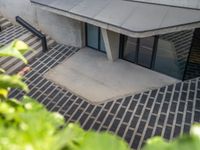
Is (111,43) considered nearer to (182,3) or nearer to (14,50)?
(182,3)

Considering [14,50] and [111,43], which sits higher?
[14,50]

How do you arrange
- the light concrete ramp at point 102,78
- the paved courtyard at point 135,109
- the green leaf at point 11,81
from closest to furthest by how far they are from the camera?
1. the green leaf at point 11,81
2. the paved courtyard at point 135,109
3. the light concrete ramp at point 102,78

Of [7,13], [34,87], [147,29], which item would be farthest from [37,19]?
[147,29]

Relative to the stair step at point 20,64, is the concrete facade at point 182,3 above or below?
above

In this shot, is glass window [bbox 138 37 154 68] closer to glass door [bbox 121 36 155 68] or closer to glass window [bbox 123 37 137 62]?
glass door [bbox 121 36 155 68]

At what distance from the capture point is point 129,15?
12.1 meters

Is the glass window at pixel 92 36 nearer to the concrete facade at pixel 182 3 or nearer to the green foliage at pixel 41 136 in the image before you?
the concrete facade at pixel 182 3

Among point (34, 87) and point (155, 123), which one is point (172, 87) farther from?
point (34, 87)

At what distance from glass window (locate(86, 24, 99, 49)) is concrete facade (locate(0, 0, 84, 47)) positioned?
48cm

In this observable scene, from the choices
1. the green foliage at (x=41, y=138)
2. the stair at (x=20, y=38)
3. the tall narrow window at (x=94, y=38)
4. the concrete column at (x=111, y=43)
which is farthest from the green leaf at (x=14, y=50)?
the tall narrow window at (x=94, y=38)

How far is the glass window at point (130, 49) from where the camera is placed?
1410 cm

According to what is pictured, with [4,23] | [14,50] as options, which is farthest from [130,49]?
[14,50]

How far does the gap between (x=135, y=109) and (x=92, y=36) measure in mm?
6425

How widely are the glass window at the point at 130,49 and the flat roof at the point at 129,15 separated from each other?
6.89ft
